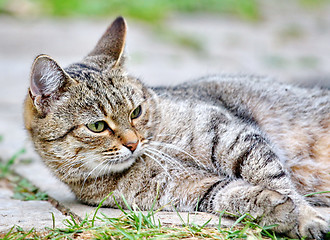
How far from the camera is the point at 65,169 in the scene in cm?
324

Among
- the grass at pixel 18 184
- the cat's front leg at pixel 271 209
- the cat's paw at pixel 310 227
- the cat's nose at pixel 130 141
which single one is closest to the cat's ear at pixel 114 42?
the cat's nose at pixel 130 141

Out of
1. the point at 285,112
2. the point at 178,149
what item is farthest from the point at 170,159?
the point at 285,112

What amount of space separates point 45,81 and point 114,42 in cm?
76

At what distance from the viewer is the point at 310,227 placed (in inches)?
106

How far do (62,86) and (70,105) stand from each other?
0.15 m

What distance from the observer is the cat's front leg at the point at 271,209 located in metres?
2.69

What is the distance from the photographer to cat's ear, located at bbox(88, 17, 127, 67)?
364 centimetres

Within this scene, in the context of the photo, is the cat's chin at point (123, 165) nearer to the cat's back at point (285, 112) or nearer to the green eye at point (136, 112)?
the green eye at point (136, 112)

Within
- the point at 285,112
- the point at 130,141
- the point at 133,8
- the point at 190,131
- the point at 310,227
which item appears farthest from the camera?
the point at 133,8

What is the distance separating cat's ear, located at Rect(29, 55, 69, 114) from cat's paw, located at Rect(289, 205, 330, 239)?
1770 millimetres

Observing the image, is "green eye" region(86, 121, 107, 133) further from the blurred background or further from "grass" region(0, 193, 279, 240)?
the blurred background

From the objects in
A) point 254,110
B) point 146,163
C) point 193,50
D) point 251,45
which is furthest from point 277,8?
point 146,163

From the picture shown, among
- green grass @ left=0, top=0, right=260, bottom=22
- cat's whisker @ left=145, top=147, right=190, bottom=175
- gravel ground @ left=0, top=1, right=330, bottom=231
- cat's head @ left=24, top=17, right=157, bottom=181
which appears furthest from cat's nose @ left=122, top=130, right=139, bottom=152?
green grass @ left=0, top=0, right=260, bottom=22

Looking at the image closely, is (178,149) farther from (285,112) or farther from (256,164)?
(285,112)
